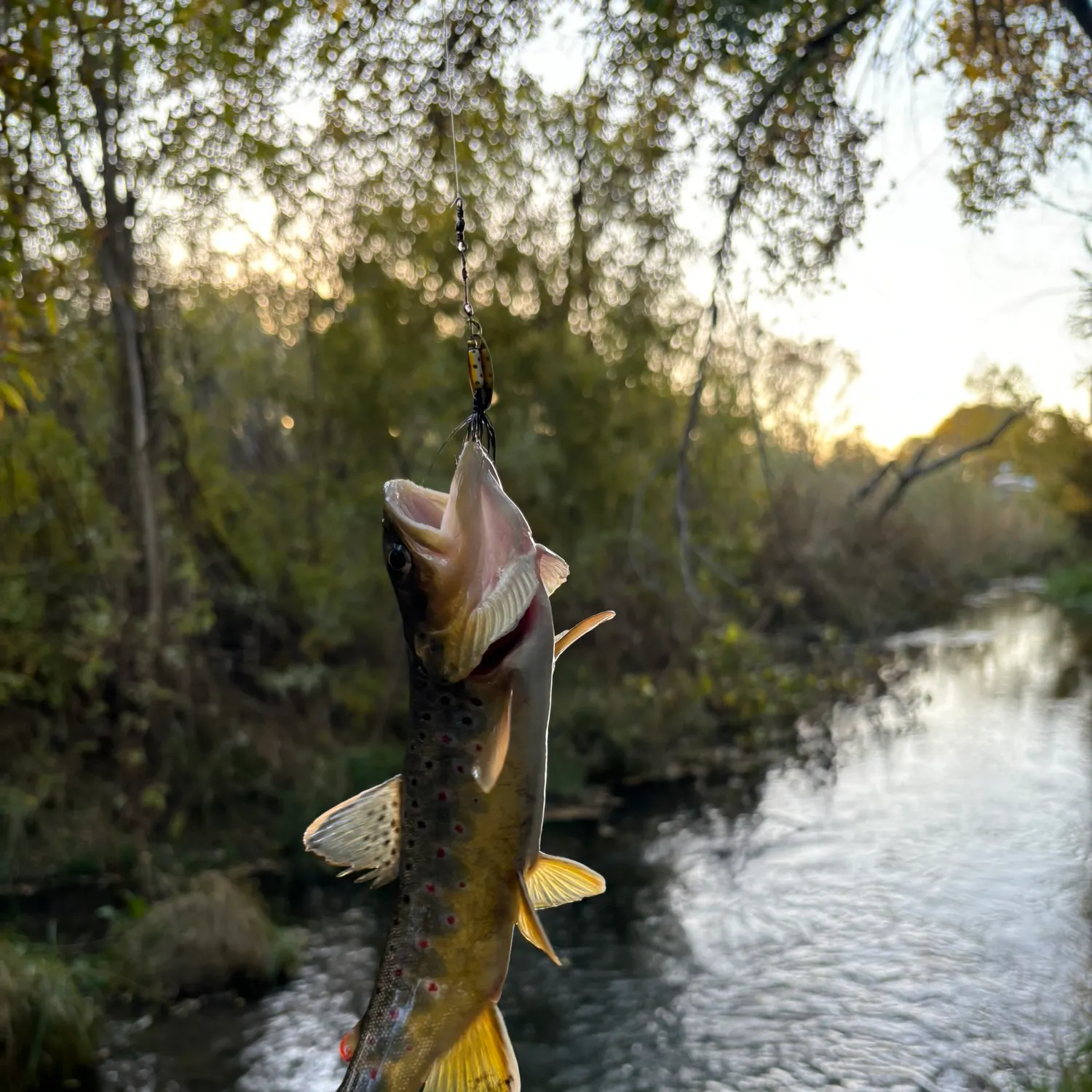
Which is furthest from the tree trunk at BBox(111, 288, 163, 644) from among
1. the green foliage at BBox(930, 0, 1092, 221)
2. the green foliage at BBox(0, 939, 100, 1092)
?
the green foliage at BBox(930, 0, 1092, 221)

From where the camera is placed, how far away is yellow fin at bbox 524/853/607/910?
6.40 feet

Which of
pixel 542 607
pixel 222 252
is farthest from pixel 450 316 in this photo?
pixel 542 607

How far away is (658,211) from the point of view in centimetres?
707

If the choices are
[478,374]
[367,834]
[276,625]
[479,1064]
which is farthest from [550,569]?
[276,625]

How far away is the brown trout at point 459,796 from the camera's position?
1789 millimetres

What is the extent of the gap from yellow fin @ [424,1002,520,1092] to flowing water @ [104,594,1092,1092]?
600 cm

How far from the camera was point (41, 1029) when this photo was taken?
6.64m

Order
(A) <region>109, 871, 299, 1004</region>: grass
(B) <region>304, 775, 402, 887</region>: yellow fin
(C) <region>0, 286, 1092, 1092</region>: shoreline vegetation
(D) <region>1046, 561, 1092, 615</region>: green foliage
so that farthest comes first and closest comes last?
(D) <region>1046, 561, 1092, 615</region>: green foliage, (C) <region>0, 286, 1092, 1092</region>: shoreline vegetation, (A) <region>109, 871, 299, 1004</region>: grass, (B) <region>304, 775, 402, 887</region>: yellow fin

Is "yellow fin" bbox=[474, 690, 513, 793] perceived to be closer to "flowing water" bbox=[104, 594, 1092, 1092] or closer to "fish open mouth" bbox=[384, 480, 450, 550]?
"fish open mouth" bbox=[384, 480, 450, 550]

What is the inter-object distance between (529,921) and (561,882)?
17 cm

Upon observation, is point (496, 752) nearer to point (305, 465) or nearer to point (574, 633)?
point (574, 633)

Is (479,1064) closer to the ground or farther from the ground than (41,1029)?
farther from the ground

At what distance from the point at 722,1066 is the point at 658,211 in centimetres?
561

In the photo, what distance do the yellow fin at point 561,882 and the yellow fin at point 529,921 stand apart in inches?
3.2
